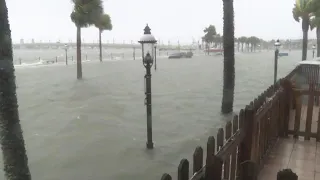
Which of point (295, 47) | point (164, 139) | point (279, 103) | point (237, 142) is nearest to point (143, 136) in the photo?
point (164, 139)

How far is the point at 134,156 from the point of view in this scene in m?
6.36

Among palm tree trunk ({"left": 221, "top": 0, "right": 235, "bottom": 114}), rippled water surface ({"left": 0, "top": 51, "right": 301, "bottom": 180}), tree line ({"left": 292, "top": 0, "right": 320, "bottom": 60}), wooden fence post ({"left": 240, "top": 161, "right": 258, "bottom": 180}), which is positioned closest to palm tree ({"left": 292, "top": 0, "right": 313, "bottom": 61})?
tree line ({"left": 292, "top": 0, "right": 320, "bottom": 60})

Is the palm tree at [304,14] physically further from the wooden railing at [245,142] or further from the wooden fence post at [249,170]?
the wooden fence post at [249,170]

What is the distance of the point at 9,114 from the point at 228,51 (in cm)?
730

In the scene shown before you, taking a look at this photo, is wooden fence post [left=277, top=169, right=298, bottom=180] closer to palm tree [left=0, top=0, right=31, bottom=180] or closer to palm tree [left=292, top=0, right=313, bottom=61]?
palm tree [left=0, top=0, right=31, bottom=180]

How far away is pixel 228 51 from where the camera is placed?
31.0 feet

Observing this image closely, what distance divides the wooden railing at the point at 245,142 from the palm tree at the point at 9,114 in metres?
2.01

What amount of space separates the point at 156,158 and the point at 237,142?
318 cm

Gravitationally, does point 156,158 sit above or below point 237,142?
below

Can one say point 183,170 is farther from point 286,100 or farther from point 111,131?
point 111,131

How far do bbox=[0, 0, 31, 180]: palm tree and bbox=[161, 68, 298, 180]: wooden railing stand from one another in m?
2.01

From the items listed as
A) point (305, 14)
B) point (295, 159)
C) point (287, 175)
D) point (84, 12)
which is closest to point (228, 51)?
point (295, 159)

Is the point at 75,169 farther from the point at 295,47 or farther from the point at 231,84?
the point at 295,47

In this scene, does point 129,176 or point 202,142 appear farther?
point 202,142
